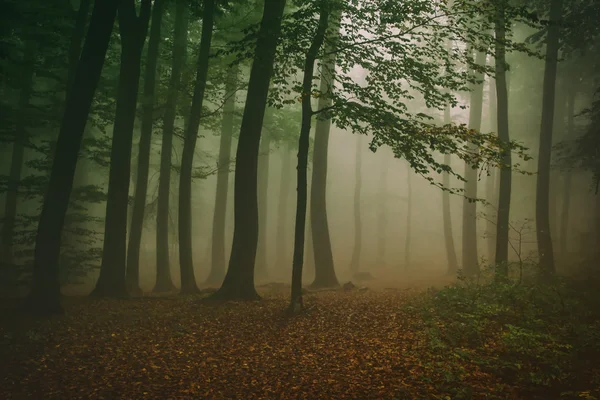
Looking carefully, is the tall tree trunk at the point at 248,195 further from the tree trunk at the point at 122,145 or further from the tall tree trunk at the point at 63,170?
the tall tree trunk at the point at 63,170

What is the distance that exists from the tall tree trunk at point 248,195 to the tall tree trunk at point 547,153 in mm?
9371

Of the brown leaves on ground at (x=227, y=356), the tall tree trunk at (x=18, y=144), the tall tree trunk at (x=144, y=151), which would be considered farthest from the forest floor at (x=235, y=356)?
the tall tree trunk at (x=18, y=144)

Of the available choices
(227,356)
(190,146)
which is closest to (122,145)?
(190,146)

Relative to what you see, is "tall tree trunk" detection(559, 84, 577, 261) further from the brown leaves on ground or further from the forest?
the brown leaves on ground

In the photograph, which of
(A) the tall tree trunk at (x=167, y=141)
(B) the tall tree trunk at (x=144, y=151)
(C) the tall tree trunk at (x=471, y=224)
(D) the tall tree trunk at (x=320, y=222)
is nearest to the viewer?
(B) the tall tree trunk at (x=144, y=151)

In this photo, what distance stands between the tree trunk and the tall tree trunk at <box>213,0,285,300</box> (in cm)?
353

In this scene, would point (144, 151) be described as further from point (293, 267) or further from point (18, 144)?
point (293, 267)

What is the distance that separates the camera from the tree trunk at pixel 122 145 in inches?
485

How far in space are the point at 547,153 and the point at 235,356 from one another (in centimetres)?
1279

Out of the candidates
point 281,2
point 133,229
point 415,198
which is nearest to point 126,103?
point 133,229

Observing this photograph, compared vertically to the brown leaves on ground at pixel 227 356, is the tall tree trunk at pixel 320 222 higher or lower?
higher

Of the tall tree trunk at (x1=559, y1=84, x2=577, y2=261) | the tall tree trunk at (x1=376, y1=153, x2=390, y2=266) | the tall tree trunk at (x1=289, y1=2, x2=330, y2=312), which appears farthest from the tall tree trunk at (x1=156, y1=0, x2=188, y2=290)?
the tall tree trunk at (x1=376, y1=153, x2=390, y2=266)

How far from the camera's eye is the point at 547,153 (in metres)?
14.3

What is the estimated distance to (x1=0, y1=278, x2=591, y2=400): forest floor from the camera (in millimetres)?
6211
